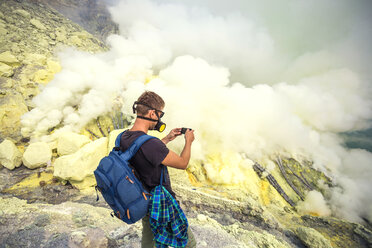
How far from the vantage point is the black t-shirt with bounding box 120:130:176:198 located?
123 cm

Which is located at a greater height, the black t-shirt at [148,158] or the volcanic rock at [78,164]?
the black t-shirt at [148,158]

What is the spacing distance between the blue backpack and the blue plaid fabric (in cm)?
10

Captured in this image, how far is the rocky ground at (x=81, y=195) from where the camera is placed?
3.09m

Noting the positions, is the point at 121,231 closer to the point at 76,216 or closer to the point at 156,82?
the point at 76,216

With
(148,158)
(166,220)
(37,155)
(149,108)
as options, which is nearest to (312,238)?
(166,220)

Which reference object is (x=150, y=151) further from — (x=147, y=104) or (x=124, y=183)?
(x=147, y=104)

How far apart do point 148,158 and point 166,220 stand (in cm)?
64

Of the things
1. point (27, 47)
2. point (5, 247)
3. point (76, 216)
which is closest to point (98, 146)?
point (76, 216)

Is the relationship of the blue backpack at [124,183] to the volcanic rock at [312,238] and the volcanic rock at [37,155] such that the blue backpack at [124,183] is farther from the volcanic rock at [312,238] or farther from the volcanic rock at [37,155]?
the volcanic rock at [37,155]

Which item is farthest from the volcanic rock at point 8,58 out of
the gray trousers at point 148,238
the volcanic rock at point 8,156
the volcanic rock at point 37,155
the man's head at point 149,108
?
the gray trousers at point 148,238

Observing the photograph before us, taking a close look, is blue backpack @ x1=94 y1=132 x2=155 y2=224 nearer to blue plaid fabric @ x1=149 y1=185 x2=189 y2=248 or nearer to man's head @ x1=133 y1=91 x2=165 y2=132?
blue plaid fabric @ x1=149 y1=185 x2=189 y2=248

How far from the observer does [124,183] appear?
1.23m

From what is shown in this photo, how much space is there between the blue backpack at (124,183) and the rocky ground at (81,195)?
2267 millimetres

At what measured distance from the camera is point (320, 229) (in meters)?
5.86
